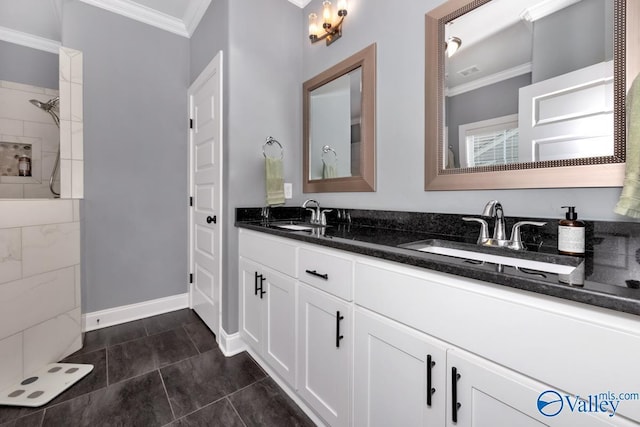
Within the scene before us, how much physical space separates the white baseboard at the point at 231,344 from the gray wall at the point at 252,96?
5 cm

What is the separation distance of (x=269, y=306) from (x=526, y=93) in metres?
1.55

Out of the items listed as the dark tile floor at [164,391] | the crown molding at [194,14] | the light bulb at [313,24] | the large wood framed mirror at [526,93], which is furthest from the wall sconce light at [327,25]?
the dark tile floor at [164,391]

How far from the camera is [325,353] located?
1.19 meters

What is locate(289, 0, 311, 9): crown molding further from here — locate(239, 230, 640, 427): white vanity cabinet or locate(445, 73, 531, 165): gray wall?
locate(239, 230, 640, 427): white vanity cabinet

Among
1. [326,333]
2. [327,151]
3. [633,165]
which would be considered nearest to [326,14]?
[327,151]

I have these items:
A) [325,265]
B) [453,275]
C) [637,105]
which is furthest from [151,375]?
[637,105]

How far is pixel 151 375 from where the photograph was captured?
168 centimetres

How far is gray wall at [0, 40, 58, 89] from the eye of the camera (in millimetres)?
2393

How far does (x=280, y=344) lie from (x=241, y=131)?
1390 millimetres

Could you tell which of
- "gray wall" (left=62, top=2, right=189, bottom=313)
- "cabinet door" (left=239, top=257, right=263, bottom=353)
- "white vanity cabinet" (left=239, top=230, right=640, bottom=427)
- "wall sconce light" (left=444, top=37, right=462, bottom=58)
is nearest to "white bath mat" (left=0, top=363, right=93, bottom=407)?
"gray wall" (left=62, top=2, right=189, bottom=313)

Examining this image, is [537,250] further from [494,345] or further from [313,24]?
[313,24]

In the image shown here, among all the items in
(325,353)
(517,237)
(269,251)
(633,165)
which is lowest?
(325,353)

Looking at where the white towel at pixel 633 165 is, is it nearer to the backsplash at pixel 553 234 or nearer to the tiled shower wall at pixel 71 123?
the backsplash at pixel 553 234

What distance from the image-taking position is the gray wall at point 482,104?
3.79ft
